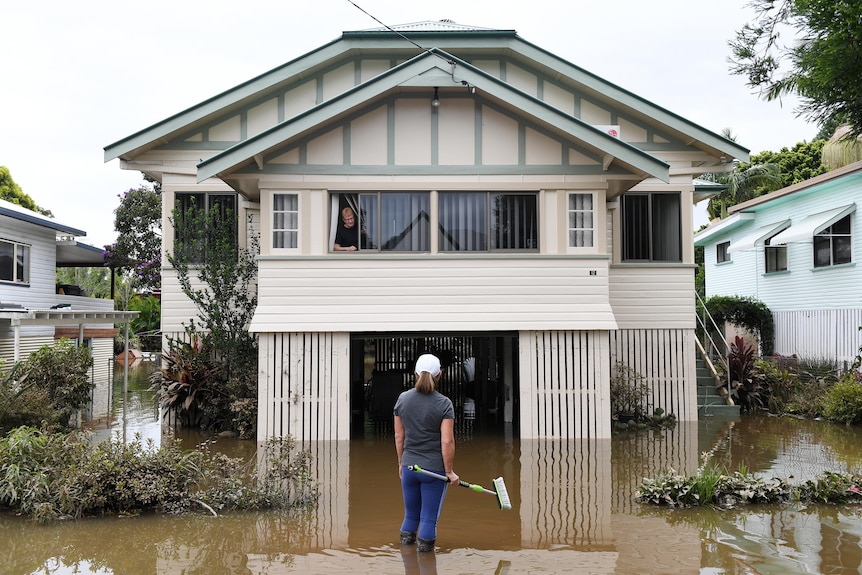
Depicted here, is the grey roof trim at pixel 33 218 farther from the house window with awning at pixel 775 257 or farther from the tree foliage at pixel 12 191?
the tree foliage at pixel 12 191

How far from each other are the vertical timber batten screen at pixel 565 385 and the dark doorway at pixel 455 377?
74cm

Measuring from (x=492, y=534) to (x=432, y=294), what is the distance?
20.3 ft

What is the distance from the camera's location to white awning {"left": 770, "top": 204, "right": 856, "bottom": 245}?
831 inches

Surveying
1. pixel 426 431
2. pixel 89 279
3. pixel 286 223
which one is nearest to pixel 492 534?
pixel 426 431

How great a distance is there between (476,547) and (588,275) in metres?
7.17

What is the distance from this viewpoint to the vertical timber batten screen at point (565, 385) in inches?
558

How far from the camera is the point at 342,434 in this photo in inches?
550

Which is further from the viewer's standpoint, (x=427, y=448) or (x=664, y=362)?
(x=664, y=362)

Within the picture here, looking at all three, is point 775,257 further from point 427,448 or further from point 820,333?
point 427,448

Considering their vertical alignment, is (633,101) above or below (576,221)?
above

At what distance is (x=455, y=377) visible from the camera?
22.9 m

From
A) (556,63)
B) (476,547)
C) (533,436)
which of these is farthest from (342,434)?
(556,63)

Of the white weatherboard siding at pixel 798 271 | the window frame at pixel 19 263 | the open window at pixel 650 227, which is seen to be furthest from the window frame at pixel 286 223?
the white weatherboard siding at pixel 798 271

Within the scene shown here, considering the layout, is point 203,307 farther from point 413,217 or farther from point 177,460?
point 177,460
